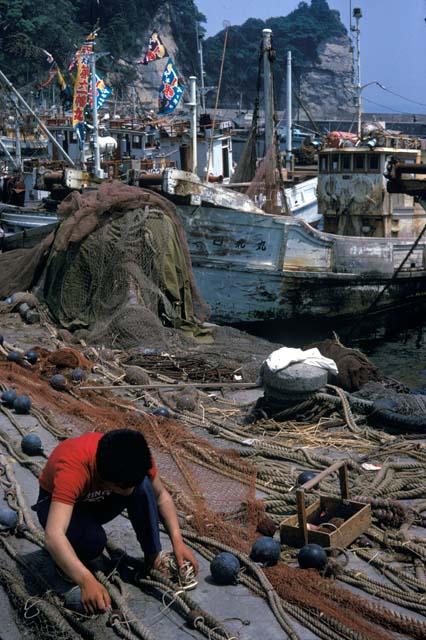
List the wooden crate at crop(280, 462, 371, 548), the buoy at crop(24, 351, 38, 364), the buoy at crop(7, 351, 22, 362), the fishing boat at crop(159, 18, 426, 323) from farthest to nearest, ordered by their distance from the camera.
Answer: the fishing boat at crop(159, 18, 426, 323) < the buoy at crop(24, 351, 38, 364) < the buoy at crop(7, 351, 22, 362) < the wooden crate at crop(280, 462, 371, 548)

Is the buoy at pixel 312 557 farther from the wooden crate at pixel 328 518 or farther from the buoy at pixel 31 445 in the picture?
the buoy at pixel 31 445

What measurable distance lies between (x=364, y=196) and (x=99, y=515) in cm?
1540

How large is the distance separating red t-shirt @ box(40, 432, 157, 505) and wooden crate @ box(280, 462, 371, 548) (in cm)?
116

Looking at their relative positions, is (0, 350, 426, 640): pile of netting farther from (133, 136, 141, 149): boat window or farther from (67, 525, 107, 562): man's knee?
(133, 136, 141, 149): boat window

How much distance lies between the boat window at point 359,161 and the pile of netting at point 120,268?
7999 mm

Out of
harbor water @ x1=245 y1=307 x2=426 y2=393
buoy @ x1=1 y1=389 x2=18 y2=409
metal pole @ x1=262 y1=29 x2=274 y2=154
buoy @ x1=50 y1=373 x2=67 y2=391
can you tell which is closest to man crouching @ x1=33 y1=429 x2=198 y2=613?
buoy @ x1=1 y1=389 x2=18 y2=409

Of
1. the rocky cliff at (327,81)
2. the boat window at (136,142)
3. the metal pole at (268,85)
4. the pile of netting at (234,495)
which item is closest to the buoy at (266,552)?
the pile of netting at (234,495)

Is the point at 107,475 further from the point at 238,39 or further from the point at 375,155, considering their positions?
the point at 238,39

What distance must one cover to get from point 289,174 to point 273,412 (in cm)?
1874

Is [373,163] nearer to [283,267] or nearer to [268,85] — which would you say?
[268,85]

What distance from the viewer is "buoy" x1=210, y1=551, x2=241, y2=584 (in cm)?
404

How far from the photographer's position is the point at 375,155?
714 inches

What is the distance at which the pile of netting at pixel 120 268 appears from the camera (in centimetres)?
1071

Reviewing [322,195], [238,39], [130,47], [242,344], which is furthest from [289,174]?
[238,39]
